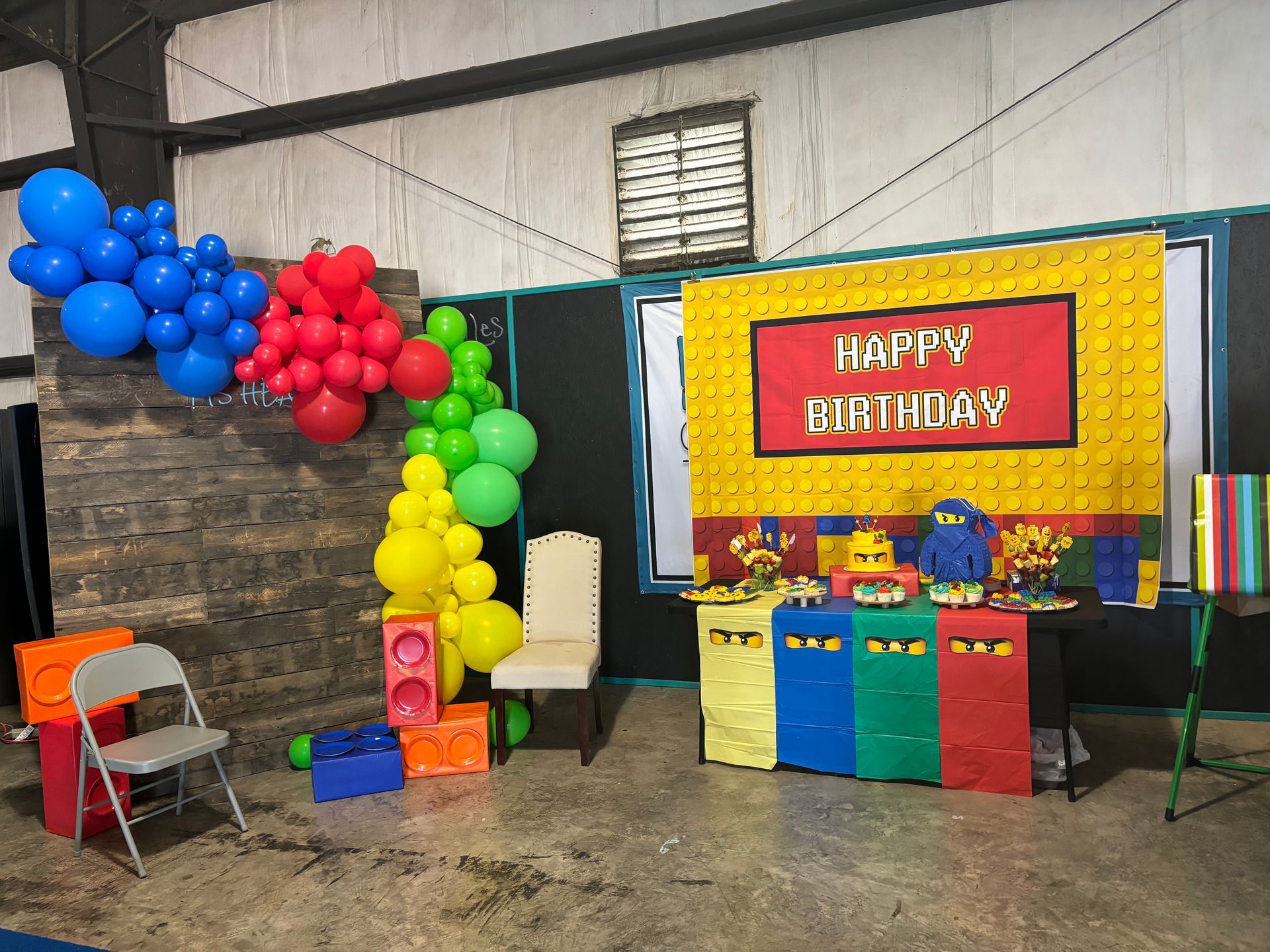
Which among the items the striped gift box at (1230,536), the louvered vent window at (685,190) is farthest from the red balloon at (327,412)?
the striped gift box at (1230,536)

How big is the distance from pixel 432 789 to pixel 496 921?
45.9 inches

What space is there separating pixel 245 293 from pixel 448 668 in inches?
75.0

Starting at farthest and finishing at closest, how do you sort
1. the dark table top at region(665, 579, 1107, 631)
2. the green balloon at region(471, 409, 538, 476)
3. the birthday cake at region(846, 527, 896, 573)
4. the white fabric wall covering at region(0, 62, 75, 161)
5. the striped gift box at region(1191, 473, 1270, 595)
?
the white fabric wall covering at region(0, 62, 75, 161)
the green balloon at region(471, 409, 538, 476)
the birthday cake at region(846, 527, 896, 573)
the dark table top at region(665, 579, 1107, 631)
the striped gift box at region(1191, 473, 1270, 595)

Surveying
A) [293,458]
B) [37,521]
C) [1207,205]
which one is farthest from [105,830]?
[1207,205]

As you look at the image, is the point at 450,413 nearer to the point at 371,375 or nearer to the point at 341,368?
the point at 371,375

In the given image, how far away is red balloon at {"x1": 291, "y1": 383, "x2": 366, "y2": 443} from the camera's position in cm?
398

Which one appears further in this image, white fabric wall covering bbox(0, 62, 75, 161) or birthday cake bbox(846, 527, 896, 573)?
white fabric wall covering bbox(0, 62, 75, 161)

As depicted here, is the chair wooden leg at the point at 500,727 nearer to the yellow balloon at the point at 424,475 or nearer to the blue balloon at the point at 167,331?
the yellow balloon at the point at 424,475

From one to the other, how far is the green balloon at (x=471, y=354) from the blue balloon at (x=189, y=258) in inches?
52.1

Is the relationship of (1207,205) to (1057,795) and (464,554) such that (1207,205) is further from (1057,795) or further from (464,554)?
(464,554)

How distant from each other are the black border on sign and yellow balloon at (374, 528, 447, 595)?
1.73 meters

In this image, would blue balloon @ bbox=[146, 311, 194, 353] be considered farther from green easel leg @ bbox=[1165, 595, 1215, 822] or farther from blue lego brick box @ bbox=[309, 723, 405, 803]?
green easel leg @ bbox=[1165, 595, 1215, 822]

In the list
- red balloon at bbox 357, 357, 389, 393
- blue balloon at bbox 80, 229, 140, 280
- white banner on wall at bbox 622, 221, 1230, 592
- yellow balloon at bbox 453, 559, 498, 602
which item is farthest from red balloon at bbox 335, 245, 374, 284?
white banner on wall at bbox 622, 221, 1230, 592

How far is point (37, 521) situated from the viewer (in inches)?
210
